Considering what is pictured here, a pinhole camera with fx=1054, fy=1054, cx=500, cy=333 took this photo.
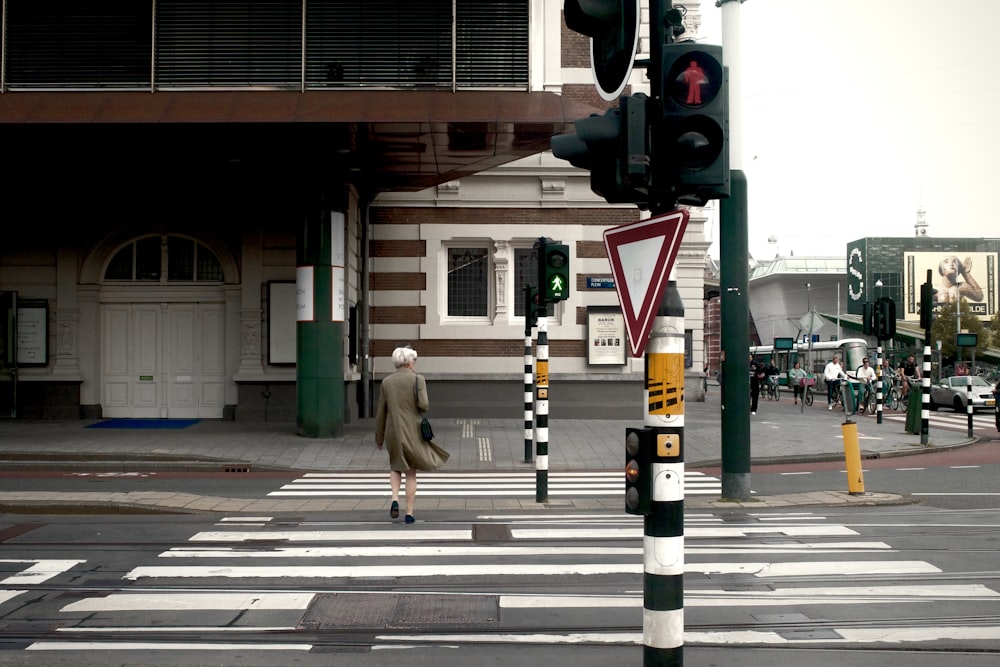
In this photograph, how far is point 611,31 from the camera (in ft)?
16.2

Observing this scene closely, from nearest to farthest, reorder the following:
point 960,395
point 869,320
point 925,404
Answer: point 925,404
point 869,320
point 960,395

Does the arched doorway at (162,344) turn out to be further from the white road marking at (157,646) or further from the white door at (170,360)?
the white road marking at (157,646)

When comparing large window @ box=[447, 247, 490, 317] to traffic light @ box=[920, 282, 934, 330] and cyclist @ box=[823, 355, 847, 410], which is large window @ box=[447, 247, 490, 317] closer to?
traffic light @ box=[920, 282, 934, 330]

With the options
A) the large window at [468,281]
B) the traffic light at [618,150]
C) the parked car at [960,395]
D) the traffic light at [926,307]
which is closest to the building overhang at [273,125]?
the large window at [468,281]

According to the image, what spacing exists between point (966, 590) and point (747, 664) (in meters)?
2.69

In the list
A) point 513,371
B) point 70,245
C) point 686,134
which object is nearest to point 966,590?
point 686,134

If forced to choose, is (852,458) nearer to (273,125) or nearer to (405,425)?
(405,425)

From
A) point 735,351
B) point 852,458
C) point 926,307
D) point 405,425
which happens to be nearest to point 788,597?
point 405,425

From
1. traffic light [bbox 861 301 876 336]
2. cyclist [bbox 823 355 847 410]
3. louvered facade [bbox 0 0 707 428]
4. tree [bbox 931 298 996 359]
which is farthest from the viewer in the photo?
tree [bbox 931 298 996 359]

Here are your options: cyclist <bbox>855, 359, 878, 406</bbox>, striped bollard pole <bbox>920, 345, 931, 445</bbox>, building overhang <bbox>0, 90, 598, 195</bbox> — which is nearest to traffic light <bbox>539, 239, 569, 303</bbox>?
building overhang <bbox>0, 90, 598, 195</bbox>

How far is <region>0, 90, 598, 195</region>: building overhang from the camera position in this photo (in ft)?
53.7

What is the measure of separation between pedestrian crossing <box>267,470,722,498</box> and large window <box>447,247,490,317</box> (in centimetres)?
890

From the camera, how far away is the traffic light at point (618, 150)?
4641 mm

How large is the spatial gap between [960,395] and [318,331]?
28.4 meters
